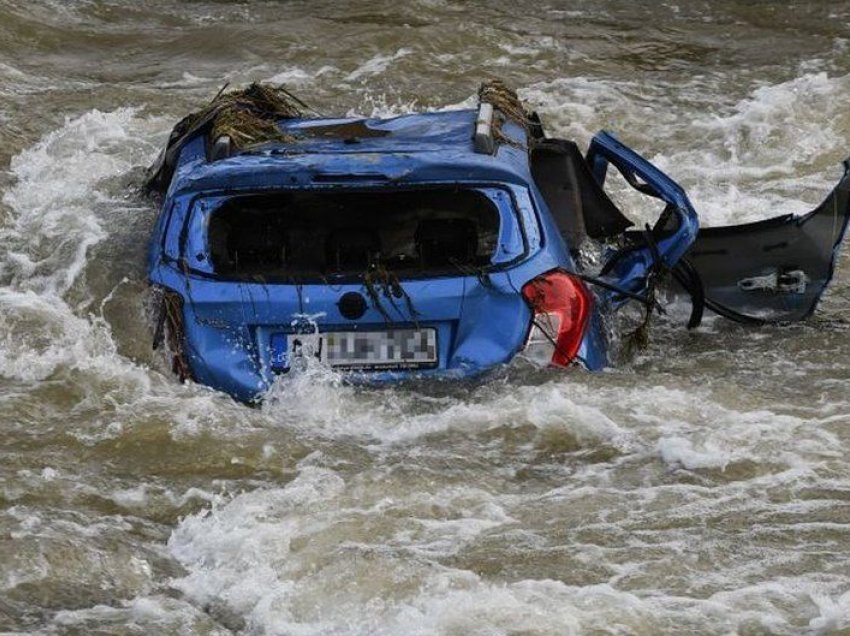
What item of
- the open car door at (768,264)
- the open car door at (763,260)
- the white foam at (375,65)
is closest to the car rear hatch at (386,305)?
the open car door at (763,260)

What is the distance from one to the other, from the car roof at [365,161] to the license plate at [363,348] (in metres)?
0.67

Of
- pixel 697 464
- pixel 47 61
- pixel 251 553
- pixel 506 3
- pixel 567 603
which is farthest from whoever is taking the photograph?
pixel 506 3

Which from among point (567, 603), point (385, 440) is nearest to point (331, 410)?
point (385, 440)

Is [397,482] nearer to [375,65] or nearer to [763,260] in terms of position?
[763,260]

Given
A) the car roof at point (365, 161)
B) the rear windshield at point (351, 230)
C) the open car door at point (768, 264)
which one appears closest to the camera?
the car roof at point (365, 161)

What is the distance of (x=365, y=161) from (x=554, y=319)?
1114mm

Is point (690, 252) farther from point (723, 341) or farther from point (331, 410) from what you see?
point (331, 410)

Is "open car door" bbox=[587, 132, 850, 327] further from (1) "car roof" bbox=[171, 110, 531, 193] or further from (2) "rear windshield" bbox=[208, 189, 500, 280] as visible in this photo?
(2) "rear windshield" bbox=[208, 189, 500, 280]

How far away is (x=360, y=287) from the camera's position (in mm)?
7844

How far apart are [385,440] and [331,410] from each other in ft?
0.90

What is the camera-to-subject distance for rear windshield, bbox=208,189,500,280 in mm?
8531

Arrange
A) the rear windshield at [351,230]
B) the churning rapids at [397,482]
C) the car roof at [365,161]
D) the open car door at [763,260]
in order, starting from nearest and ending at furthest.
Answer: the churning rapids at [397,482], the car roof at [365,161], the rear windshield at [351,230], the open car door at [763,260]

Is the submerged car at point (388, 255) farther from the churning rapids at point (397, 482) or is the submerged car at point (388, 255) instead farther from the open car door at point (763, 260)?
the churning rapids at point (397, 482)

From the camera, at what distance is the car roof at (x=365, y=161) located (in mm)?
7988
